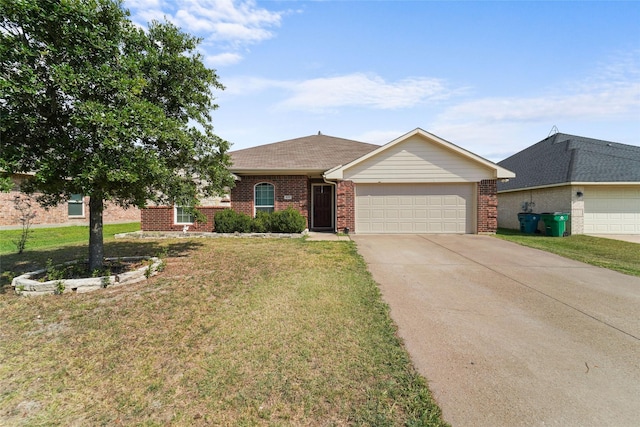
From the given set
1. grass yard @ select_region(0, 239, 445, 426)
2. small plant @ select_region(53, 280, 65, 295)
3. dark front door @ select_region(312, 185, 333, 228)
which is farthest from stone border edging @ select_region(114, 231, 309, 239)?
small plant @ select_region(53, 280, 65, 295)

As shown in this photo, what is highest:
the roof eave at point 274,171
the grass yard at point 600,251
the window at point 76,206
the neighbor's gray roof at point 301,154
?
the neighbor's gray roof at point 301,154

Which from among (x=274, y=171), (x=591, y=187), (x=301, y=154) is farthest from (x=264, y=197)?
(x=591, y=187)

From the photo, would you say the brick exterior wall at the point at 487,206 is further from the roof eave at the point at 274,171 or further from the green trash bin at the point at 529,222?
the roof eave at the point at 274,171

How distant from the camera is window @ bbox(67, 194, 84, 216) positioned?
18.5 metres

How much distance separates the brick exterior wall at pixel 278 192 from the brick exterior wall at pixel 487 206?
758 cm

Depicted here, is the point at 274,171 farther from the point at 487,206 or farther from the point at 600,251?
the point at 600,251

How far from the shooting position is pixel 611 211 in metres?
13.9

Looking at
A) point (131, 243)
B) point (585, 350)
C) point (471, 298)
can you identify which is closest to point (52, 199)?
point (131, 243)

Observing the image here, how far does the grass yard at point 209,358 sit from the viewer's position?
2.52m

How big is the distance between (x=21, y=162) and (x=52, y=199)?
1.24 metres

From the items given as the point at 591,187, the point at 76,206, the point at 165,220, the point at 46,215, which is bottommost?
the point at 165,220

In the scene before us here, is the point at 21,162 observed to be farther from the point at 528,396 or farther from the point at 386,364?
the point at 528,396

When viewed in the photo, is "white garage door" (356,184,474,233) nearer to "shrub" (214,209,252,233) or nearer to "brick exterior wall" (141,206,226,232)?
"shrub" (214,209,252,233)

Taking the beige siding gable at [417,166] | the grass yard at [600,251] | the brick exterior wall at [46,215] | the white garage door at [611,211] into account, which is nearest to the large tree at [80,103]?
the brick exterior wall at [46,215]
